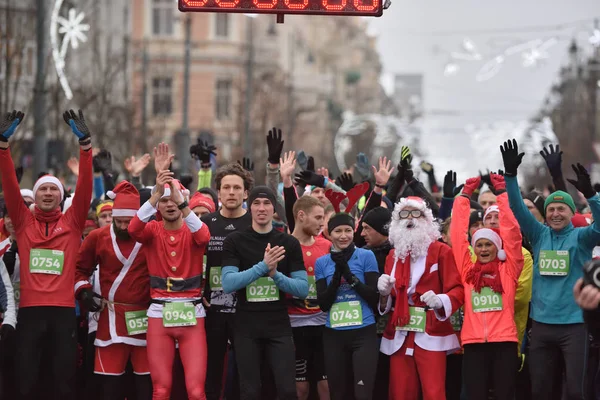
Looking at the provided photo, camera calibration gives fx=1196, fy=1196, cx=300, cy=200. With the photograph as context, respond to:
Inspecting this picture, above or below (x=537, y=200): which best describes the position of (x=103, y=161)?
above

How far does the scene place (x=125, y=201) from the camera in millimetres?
10234

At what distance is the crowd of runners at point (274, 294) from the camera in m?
9.77

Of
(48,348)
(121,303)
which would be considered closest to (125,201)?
(121,303)

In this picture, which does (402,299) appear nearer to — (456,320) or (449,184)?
(456,320)

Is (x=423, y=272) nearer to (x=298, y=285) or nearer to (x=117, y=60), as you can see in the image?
(x=298, y=285)

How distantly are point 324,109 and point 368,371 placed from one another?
7411 centimetres

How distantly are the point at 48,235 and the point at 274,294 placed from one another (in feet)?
6.56

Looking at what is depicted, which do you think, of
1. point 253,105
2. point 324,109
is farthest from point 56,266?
point 324,109

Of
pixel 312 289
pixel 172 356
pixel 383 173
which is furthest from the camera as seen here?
pixel 383 173

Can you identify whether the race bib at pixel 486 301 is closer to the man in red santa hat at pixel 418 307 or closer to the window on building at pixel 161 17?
the man in red santa hat at pixel 418 307

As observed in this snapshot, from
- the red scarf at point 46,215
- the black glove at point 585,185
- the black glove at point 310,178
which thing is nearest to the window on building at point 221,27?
the black glove at point 310,178

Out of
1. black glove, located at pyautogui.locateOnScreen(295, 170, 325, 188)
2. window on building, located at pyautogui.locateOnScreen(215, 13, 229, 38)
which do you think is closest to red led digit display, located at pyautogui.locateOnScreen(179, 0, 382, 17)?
black glove, located at pyautogui.locateOnScreen(295, 170, 325, 188)

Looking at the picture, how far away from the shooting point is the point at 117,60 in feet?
113

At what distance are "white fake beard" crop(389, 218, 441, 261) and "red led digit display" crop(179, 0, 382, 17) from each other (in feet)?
5.79
